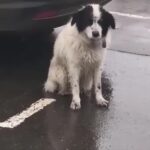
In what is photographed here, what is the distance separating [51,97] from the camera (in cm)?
684

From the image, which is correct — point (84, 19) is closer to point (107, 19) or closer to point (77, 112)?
point (107, 19)

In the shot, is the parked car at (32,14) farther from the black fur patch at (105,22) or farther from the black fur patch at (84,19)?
the black fur patch at (105,22)

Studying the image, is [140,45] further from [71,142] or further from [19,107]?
[71,142]

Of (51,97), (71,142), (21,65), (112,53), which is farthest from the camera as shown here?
(112,53)

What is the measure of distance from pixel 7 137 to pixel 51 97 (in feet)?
4.24

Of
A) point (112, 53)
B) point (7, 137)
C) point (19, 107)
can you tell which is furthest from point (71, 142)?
point (112, 53)

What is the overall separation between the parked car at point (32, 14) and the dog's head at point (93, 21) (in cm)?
91

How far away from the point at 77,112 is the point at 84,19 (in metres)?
1.06

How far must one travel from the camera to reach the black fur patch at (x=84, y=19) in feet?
20.5

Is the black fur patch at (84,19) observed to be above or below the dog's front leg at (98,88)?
above

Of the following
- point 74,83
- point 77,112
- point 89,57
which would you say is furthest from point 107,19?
point 77,112

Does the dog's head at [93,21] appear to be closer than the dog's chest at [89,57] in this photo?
Yes

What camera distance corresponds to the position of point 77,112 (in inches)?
252

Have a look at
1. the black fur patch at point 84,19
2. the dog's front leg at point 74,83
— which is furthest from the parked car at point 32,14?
the dog's front leg at point 74,83
